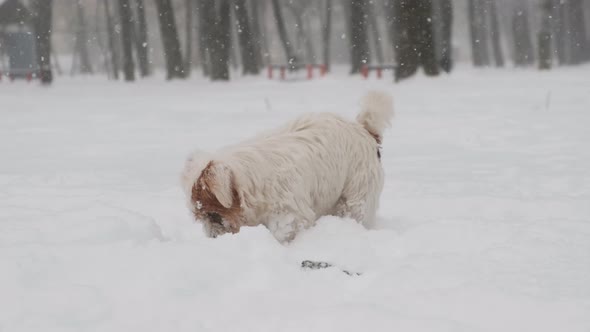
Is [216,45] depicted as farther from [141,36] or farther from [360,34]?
[141,36]

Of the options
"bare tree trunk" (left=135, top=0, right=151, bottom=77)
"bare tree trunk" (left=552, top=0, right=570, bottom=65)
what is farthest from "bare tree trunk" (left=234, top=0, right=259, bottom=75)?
"bare tree trunk" (left=552, top=0, right=570, bottom=65)

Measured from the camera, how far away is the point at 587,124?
1107 centimetres

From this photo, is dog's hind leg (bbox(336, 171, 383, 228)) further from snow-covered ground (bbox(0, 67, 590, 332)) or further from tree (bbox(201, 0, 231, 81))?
tree (bbox(201, 0, 231, 81))

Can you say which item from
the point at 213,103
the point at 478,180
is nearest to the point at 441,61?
the point at 213,103

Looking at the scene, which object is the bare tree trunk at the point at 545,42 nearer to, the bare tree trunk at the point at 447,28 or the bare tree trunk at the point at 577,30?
the bare tree trunk at the point at 447,28

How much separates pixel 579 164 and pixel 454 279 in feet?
16.4

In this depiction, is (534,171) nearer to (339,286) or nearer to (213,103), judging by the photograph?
(339,286)

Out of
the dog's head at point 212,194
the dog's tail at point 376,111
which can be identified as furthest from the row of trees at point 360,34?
the dog's head at point 212,194

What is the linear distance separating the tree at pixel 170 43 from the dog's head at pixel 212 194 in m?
21.6

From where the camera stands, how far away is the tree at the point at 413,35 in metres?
17.3

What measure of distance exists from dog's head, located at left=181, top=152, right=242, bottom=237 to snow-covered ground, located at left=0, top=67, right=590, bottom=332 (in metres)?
0.17

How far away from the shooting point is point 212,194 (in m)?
3.77

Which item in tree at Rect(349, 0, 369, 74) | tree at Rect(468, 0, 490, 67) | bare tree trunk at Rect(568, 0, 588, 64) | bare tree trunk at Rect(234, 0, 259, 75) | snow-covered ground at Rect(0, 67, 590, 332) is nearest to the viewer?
snow-covered ground at Rect(0, 67, 590, 332)

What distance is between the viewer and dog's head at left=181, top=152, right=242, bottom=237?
373cm
